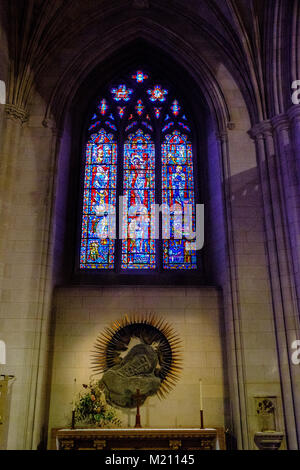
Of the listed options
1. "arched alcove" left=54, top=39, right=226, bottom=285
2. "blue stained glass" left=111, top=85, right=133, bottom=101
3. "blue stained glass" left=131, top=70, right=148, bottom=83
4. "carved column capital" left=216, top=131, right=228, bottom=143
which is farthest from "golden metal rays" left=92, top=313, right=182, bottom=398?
"blue stained glass" left=131, top=70, right=148, bottom=83

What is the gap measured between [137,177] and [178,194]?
1019 mm

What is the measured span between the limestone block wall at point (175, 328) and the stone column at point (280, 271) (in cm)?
112

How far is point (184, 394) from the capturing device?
802cm

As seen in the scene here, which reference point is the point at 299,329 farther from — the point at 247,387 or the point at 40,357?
the point at 40,357

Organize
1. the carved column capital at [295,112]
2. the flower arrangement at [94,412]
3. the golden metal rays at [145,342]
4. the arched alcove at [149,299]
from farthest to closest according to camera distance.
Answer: the carved column capital at [295,112] < the golden metal rays at [145,342] < the arched alcove at [149,299] < the flower arrangement at [94,412]

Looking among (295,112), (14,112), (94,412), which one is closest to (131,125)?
(14,112)

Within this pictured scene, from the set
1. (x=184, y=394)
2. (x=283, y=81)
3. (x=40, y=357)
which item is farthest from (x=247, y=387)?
(x=283, y=81)

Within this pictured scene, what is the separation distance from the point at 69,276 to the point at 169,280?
6.96ft

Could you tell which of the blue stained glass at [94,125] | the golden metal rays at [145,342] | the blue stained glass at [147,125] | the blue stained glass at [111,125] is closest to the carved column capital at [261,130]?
the blue stained glass at [147,125]

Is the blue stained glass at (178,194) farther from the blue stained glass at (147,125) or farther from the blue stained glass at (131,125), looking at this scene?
the blue stained glass at (131,125)

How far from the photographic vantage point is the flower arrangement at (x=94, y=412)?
7652 millimetres

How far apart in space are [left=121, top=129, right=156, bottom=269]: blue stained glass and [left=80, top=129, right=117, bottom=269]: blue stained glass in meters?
0.32

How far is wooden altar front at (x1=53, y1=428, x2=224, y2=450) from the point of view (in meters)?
6.97

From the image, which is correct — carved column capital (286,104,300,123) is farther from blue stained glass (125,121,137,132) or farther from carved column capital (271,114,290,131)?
blue stained glass (125,121,137,132)
